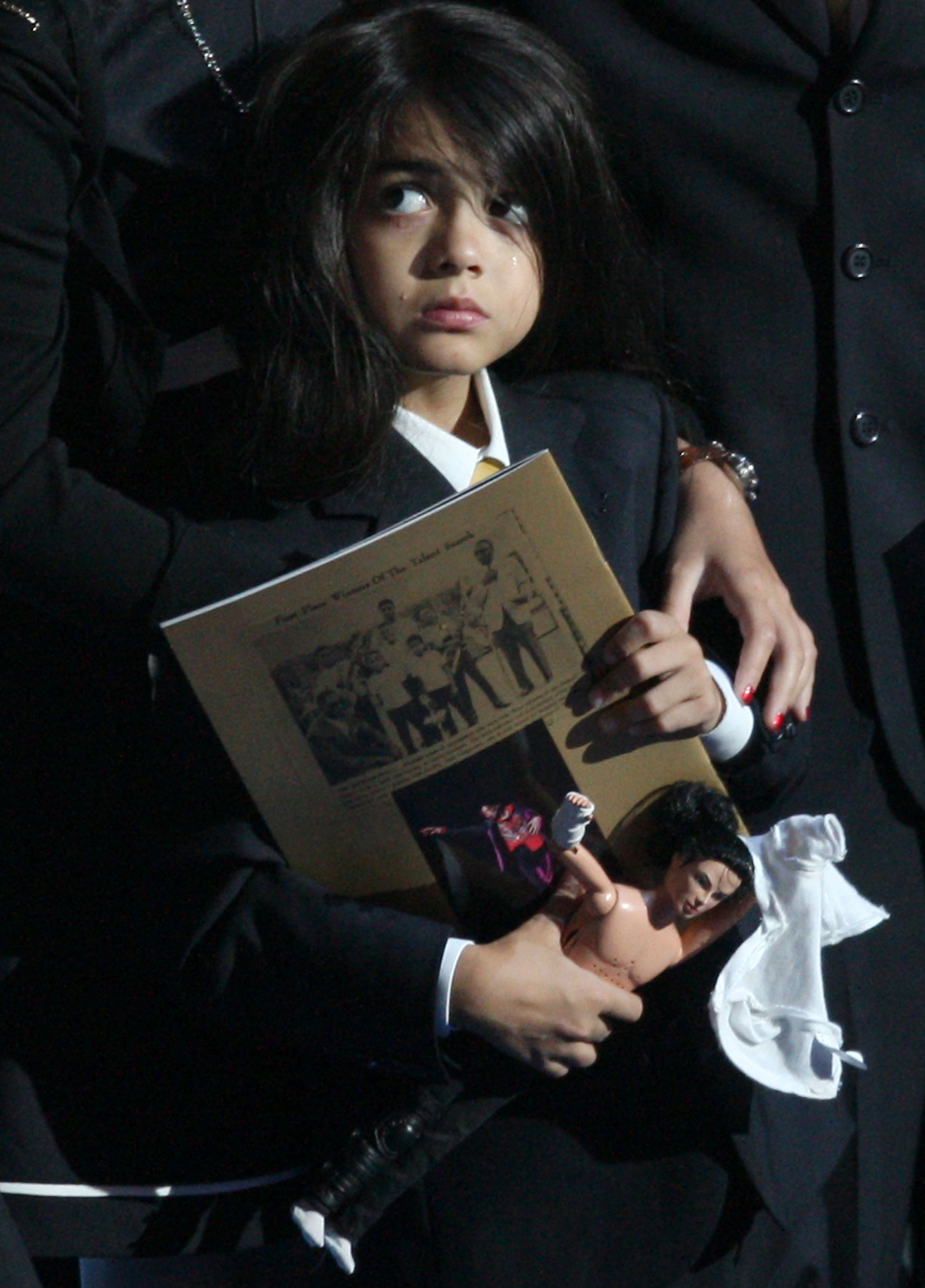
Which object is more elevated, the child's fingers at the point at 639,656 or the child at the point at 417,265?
the child at the point at 417,265

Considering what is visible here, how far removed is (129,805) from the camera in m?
1.19

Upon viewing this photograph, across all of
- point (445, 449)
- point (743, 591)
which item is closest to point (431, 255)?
point (445, 449)

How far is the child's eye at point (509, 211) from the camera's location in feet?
3.83

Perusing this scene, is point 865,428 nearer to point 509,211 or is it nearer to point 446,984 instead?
point 509,211

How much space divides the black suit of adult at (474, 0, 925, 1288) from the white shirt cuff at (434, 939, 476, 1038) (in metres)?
0.36

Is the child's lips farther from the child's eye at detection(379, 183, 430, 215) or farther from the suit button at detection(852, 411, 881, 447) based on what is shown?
the suit button at detection(852, 411, 881, 447)

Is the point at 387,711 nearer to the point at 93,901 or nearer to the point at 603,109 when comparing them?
the point at 93,901

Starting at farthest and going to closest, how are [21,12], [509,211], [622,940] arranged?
[509,211], [622,940], [21,12]

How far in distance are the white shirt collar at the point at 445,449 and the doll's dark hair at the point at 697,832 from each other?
29 cm

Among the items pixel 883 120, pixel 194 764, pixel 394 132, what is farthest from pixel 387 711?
pixel 883 120

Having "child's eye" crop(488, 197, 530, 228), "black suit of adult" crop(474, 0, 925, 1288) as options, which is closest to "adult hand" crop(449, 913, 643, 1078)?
"black suit of adult" crop(474, 0, 925, 1288)

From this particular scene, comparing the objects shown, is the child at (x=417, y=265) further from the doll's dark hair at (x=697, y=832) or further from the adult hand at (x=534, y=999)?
the adult hand at (x=534, y=999)

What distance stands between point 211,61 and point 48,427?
0.35 metres

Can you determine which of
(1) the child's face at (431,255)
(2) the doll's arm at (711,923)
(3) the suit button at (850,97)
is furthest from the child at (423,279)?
(3) the suit button at (850,97)
